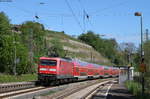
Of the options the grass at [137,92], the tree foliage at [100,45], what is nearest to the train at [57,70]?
the grass at [137,92]

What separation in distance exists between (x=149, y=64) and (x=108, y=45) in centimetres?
14800

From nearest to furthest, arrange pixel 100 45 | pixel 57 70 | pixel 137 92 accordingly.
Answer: pixel 137 92
pixel 57 70
pixel 100 45

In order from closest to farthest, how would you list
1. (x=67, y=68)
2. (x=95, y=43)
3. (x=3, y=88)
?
(x=3, y=88), (x=67, y=68), (x=95, y=43)

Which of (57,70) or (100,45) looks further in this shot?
(100,45)

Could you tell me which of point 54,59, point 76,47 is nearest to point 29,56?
point 54,59

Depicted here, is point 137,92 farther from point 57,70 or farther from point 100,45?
point 100,45

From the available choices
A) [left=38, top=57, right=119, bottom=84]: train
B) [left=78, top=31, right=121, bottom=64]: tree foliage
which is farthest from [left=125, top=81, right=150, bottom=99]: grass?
[left=78, top=31, right=121, bottom=64]: tree foliage

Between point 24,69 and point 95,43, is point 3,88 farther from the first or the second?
point 95,43

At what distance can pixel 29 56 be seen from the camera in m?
71.1

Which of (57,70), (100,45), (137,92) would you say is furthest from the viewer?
(100,45)

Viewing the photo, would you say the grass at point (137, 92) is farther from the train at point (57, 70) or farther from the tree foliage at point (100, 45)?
the tree foliage at point (100, 45)

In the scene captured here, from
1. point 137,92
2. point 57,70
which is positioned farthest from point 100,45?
point 137,92

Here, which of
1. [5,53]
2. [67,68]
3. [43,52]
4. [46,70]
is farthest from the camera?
[43,52]

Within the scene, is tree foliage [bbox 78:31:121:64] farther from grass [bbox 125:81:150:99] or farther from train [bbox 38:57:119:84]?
grass [bbox 125:81:150:99]
